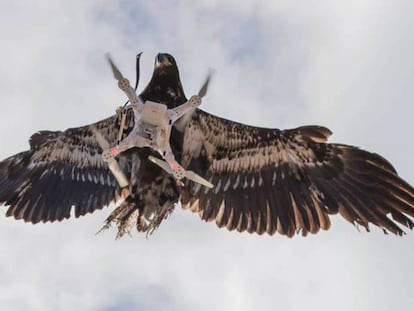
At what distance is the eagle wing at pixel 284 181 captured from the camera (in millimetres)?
15812

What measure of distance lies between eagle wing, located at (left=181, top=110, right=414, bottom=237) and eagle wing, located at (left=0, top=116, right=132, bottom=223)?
6.73 feet

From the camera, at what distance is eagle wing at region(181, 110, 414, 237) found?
51.9ft

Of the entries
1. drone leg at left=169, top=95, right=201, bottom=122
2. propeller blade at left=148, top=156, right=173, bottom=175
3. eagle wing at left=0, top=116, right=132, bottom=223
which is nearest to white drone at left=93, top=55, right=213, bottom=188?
drone leg at left=169, top=95, right=201, bottom=122

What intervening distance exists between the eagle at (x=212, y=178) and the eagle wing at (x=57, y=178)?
21 millimetres

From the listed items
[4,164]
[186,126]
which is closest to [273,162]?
[186,126]

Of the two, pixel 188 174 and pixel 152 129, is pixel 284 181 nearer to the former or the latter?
pixel 188 174

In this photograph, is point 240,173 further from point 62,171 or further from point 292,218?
point 62,171

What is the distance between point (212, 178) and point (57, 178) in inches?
133

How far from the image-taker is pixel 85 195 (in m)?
17.4

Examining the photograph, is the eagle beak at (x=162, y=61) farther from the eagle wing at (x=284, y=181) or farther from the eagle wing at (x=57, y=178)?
the eagle wing at (x=57, y=178)

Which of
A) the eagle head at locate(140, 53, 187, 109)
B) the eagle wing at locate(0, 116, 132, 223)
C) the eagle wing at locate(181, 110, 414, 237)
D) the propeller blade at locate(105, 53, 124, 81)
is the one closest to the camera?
the propeller blade at locate(105, 53, 124, 81)

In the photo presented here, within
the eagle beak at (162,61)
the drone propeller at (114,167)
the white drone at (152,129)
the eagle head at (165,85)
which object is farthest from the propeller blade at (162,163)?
the eagle beak at (162,61)

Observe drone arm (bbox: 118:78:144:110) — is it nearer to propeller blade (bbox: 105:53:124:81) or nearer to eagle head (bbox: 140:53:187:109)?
propeller blade (bbox: 105:53:124:81)

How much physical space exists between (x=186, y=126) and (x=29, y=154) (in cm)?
368
